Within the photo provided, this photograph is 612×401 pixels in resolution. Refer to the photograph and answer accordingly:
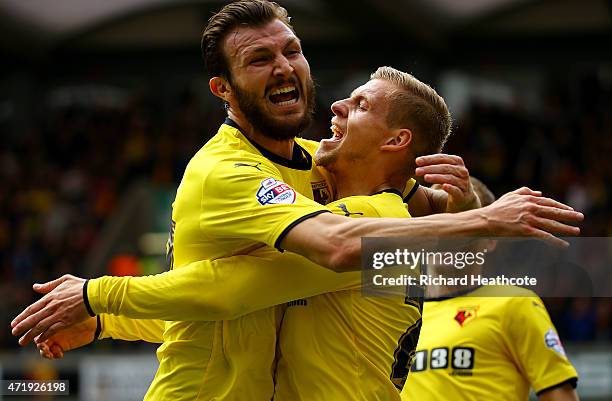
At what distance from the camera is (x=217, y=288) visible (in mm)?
4152

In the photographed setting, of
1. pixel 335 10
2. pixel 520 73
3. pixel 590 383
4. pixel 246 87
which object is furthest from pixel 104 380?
pixel 520 73

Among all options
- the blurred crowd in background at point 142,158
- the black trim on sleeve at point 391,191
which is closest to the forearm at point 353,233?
the black trim on sleeve at point 391,191

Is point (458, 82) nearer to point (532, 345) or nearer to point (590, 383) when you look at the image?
point (590, 383)

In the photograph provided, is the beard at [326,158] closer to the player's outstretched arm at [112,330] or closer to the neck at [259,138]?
the neck at [259,138]

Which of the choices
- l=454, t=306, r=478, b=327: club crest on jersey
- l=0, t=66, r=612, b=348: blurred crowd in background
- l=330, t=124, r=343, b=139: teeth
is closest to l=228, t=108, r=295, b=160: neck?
l=330, t=124, r=343, b=139: teeth

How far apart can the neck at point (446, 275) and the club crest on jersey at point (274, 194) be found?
1.23m

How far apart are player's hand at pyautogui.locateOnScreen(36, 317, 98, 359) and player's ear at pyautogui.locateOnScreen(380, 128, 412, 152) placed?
1.52 metres

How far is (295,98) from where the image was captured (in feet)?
15.2

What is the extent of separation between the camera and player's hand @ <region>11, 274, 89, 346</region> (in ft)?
14.0

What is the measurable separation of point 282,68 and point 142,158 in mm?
13220

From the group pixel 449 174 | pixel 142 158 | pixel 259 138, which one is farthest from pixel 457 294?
pixel 142 158

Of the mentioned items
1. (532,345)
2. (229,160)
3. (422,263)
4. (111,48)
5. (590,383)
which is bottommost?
(590,383)

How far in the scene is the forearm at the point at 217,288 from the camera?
13.6 ft

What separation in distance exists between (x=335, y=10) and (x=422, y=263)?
12.6m
